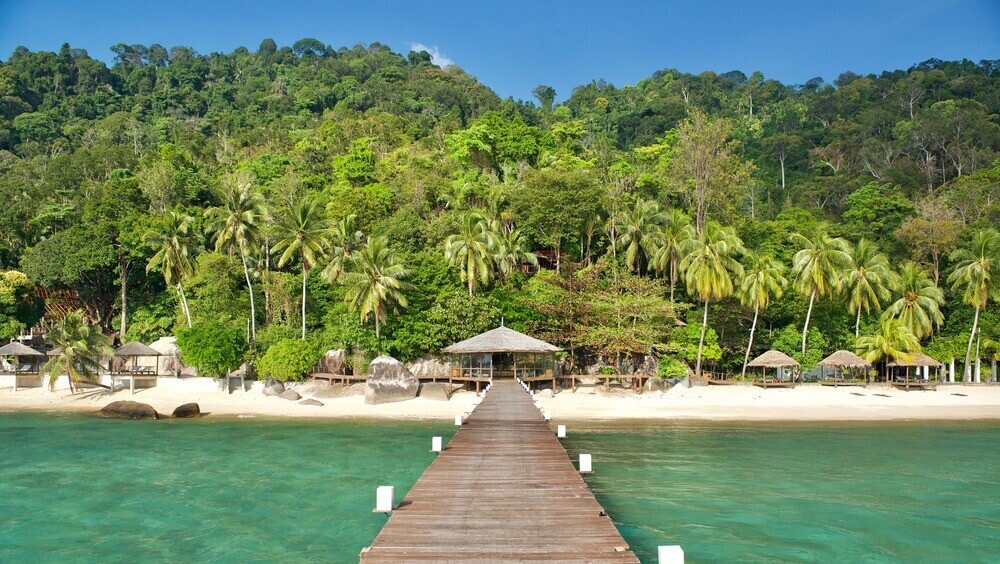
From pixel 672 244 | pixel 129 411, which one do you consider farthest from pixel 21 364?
pixel 672 244

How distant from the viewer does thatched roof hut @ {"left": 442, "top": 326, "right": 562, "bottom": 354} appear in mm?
30083

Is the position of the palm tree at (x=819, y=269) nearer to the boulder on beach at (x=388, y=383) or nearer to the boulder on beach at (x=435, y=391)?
the boulder on beach at (x=435, y=391)

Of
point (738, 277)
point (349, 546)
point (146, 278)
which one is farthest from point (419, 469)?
point (146, 278)

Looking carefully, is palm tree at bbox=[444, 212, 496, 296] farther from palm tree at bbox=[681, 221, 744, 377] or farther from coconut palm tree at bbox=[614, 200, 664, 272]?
palm tree at bbox=[681, 221, 744, 377]

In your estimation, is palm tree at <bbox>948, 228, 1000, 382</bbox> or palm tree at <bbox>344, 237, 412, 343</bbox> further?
palm tree at <bbox>948, 228, 1000, 382</bbox>

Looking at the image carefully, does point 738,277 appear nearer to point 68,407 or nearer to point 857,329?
point 857,329

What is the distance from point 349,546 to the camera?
1150 cm

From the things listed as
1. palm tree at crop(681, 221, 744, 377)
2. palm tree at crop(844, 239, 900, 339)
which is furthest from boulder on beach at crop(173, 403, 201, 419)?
palm tree at crop(844, 239, 900, 339)

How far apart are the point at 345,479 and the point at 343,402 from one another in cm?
1436

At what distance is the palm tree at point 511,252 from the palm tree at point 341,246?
8.80m

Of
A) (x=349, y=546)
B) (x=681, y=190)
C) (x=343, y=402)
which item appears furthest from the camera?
(x=681, y=190)

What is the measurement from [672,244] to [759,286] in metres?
5.21

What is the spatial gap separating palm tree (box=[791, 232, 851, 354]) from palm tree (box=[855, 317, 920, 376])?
3251mm

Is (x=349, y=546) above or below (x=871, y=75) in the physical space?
below
